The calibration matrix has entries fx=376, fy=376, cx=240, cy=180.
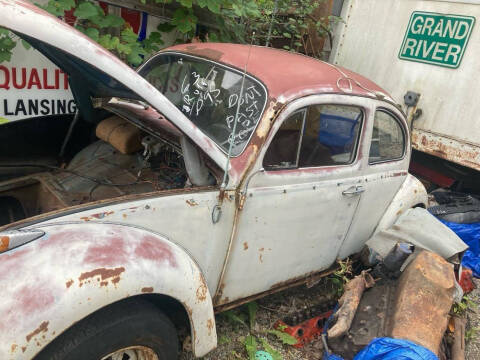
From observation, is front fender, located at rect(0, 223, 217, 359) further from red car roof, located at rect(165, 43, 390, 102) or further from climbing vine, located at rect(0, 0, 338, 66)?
climbing vine, located at rect(0, 0, 338, 66)

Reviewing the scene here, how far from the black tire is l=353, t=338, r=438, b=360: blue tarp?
114 cm

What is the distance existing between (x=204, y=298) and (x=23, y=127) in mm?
1968

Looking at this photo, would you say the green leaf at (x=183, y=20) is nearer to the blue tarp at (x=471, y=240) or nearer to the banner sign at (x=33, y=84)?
the banner sign at (x=33, y=84)

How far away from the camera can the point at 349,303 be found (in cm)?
266

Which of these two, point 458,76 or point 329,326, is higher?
point 458,76

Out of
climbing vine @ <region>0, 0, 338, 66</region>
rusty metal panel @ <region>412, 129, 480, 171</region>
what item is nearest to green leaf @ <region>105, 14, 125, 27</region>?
climbing vine @ <region>0, 0, 338, 66</region>

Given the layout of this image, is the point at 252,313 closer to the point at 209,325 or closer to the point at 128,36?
the point at 209,325

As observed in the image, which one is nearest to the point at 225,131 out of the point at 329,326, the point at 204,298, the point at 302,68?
the point at 302,68

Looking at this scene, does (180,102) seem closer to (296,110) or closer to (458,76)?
(296,110)

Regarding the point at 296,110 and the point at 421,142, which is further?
the point at 421,142

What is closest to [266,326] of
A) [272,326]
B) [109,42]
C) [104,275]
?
[272,326]

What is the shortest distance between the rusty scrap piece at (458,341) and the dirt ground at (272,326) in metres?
0.37

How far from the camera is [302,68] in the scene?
251cm

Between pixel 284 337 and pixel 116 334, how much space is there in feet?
4.89
